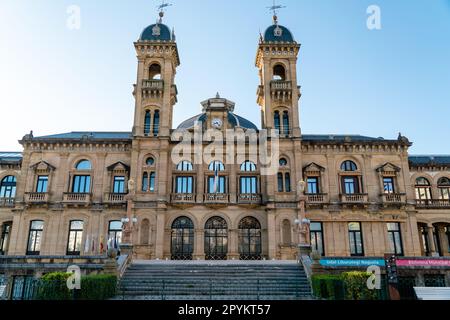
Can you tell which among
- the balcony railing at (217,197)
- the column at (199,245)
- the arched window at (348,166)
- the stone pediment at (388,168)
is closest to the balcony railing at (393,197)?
the stone pediment at (388,168)

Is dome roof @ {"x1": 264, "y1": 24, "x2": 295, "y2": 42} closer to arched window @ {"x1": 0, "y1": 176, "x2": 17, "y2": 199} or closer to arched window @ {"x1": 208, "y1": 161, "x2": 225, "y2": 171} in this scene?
arched window @ {"x1": 208, "y1": 161, "x2": 225, "y2": 171}

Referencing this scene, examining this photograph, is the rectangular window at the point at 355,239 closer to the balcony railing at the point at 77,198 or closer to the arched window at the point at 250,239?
the arched window at the point at 250,239

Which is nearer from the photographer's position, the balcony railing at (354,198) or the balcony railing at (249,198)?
the balcony railing at (249,198)

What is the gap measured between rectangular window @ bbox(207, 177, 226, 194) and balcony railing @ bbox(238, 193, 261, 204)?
1910mm

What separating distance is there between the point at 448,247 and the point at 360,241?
12.1 metres

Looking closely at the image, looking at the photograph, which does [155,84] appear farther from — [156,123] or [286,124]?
[286,124]

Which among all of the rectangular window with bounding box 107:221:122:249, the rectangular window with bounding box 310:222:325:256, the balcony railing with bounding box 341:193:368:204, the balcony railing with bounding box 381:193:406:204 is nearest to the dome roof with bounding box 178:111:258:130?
the rectangular window with bounding box 107:221:122:249

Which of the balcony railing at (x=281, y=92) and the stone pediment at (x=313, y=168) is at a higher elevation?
the balcony railing at (x=281, y=92)

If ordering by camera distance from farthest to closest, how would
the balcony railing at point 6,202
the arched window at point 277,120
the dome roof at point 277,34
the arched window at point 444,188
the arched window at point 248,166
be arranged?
the dome roof at point 277,34 < the arched window at point 444,188 < the balcony railing at point 6,202 < the arched window at point 277,120 < the arched window at point 248,166

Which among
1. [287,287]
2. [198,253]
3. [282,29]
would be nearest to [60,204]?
[198,253]

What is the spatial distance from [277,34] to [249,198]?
789 inches

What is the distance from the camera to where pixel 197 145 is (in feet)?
125

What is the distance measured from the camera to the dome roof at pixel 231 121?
4034cm
